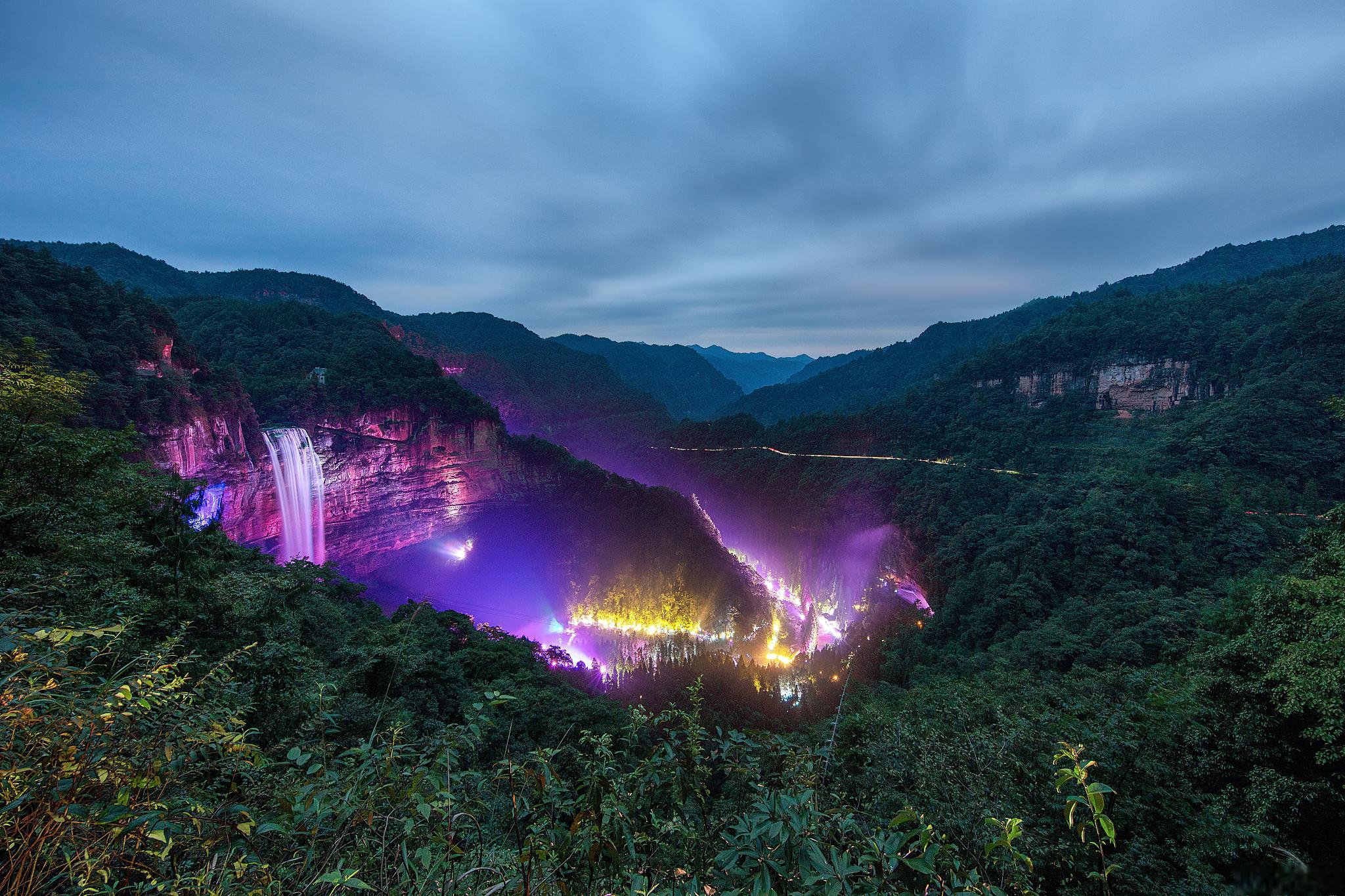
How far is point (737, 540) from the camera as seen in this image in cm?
6506

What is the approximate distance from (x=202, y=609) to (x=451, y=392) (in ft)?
151

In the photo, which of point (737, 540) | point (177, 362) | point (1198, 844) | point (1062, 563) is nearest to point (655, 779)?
point (1198, 844)

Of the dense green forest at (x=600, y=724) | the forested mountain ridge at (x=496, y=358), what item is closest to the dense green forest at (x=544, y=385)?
the forested mountain ridge at (x=496, y=358)

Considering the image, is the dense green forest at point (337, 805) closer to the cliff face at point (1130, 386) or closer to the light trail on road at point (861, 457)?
the light trail on road at point (861, 457)

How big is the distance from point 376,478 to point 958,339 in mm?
137495

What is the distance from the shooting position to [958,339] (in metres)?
127

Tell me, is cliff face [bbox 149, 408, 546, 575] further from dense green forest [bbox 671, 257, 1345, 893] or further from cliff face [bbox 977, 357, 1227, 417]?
cliff face [bbox 977, 357, 1227, 417]

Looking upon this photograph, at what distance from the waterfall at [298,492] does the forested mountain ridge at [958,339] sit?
8917 centimetres

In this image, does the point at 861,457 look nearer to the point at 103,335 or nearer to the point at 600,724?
the point at 600,724

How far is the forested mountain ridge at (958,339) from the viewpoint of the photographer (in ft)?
278

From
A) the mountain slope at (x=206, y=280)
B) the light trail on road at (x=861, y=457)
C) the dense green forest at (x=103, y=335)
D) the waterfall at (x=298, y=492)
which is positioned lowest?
the light trail on road at (x=861, y=457)

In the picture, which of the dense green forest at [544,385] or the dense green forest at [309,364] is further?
the dense green forest at [544,385]

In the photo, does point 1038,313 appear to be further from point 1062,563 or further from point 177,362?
point 177,362

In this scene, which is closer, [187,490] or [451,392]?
[187,490]
